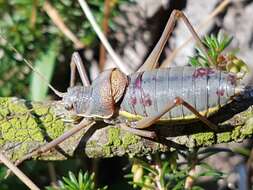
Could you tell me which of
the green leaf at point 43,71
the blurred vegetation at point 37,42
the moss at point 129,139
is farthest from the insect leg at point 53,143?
the green leaf at point 43,71

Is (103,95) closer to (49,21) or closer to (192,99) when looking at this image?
(192,99)

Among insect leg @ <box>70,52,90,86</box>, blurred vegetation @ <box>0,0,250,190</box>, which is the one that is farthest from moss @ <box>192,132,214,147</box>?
blurred vegetation @ <box>0,0,250,190</box>

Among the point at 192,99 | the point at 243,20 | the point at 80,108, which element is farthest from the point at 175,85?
the point at 243,20

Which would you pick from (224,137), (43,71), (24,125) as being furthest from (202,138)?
(43,71)

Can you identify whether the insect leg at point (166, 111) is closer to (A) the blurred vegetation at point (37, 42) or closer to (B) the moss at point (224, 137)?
(B) the moss at point (224, 137)

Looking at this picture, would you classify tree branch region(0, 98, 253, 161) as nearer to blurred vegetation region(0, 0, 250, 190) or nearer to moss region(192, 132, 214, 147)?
moss region(192, 132, 214, 147)

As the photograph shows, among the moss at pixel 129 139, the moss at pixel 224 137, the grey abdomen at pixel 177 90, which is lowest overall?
the moss at pixel 224 137
